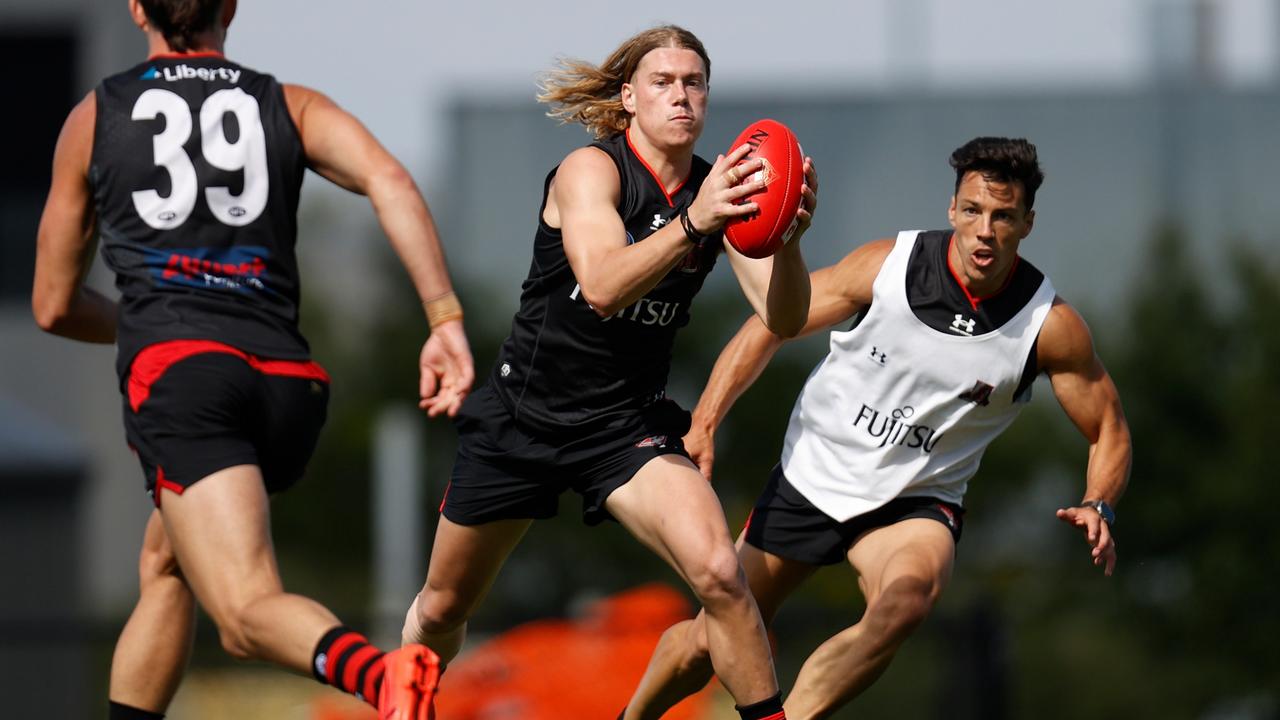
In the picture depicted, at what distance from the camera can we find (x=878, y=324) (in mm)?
5812

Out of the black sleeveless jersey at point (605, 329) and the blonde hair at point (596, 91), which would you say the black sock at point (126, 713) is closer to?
the black sleeveless jersey at point (605, 329)

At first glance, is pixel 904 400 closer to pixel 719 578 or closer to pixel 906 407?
pixel 906 407

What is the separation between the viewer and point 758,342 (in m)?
5.84

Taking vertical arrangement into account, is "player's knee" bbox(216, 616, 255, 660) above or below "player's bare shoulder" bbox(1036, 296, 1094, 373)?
below

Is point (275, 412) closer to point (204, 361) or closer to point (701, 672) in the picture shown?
point (204, 361)

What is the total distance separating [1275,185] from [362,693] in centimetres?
2029

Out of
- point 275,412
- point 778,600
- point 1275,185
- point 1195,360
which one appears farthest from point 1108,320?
point 275,412

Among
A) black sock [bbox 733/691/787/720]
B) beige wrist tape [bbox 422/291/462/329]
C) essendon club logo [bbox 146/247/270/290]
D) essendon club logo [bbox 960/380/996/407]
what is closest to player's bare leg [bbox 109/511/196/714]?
essendon club logo [bbox 146/247/270/290]

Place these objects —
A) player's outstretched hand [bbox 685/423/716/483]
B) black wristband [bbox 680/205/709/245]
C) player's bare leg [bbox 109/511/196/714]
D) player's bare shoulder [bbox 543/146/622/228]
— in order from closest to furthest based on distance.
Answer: black wristband [bbox 680/205/709/245]
player's bare shoulder [bbox 543/146/622/228]
player's bare leg [bbox 109/511/196/714]
player's outstretched hand [bbox 685/423/716/483]

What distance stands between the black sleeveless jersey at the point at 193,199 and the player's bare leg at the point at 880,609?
6.99 ft

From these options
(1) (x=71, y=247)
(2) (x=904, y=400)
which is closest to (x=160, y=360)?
(1) (x=71, y=247)

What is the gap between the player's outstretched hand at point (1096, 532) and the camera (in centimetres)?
526

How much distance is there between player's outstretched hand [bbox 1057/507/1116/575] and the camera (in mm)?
5262

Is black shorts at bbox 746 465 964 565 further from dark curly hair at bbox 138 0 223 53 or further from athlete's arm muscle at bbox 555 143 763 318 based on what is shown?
dark curly hair at bbox 138 0 223 53
